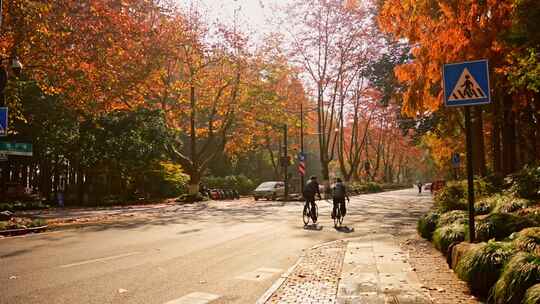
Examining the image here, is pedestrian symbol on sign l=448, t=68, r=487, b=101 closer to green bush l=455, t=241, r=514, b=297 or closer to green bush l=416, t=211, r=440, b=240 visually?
green bush l=455, t=241, r=514, b=297

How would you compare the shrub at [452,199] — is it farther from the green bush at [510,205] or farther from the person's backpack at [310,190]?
the person's backpack at [310,190]

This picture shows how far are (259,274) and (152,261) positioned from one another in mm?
2430

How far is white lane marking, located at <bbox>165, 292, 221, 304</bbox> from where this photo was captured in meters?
6.22

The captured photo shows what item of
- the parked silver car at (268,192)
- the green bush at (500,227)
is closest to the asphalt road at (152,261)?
the green bush at (500,227)

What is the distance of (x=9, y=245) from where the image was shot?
1166cm

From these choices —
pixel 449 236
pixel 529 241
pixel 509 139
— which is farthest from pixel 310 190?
pixel 529 241

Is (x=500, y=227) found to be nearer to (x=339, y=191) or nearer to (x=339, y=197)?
(x=339, y=197)

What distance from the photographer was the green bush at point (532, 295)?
14.8 feet

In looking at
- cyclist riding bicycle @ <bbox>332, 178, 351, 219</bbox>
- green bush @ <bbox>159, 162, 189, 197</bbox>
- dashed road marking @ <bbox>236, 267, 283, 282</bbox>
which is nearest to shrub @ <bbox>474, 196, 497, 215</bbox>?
cyclist riding bicycle @ <bbox>332, 178, 351, 219</bbox>

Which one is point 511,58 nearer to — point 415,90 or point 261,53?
point 415,90

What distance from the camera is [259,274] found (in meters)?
8.23

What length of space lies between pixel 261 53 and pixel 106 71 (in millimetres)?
18614

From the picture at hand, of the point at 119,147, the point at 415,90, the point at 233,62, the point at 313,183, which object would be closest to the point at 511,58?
the point at 415,90

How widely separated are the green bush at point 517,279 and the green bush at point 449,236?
3.68 metres
